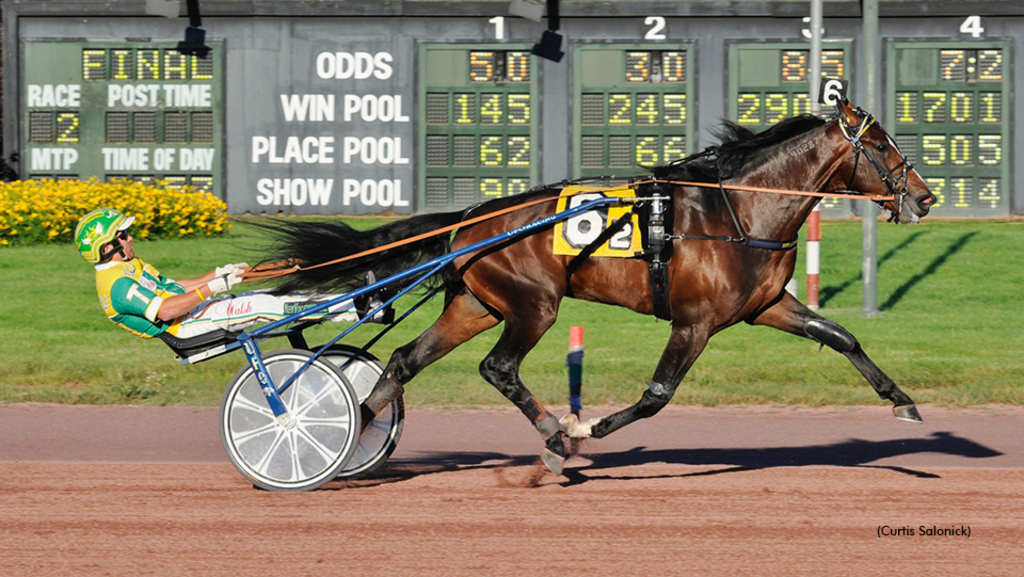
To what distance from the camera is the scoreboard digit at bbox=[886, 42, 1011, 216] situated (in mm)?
16219

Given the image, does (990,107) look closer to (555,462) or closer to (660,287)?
(660,287)

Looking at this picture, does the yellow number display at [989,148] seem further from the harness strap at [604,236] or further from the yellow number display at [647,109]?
the harness strap at [604,236]

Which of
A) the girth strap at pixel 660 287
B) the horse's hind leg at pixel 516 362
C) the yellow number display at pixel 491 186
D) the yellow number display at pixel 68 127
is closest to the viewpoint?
the girth strap at pixel 660 287

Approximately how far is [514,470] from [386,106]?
11.2 meters

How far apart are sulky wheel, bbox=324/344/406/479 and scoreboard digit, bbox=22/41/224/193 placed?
11.3m

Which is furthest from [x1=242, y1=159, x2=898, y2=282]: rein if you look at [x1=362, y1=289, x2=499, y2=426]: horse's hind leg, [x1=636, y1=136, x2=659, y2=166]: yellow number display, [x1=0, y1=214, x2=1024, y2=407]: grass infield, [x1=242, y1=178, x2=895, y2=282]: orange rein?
[x1=636, y1=136, x2=659, y2=166]: yellow number display

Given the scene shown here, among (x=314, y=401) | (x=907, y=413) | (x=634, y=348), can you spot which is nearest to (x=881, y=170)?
(x=907, y=413)

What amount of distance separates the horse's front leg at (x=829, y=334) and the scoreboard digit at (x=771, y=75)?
10.5 m

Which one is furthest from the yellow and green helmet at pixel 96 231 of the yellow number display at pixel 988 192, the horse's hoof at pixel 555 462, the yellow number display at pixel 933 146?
the yellow number display at pixel 988 192

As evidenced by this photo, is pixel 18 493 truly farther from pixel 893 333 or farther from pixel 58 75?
pixel 58 75

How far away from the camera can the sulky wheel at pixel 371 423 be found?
631cm

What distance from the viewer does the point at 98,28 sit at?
1694 cm

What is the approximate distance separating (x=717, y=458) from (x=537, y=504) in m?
1.60

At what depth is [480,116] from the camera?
16.6m
